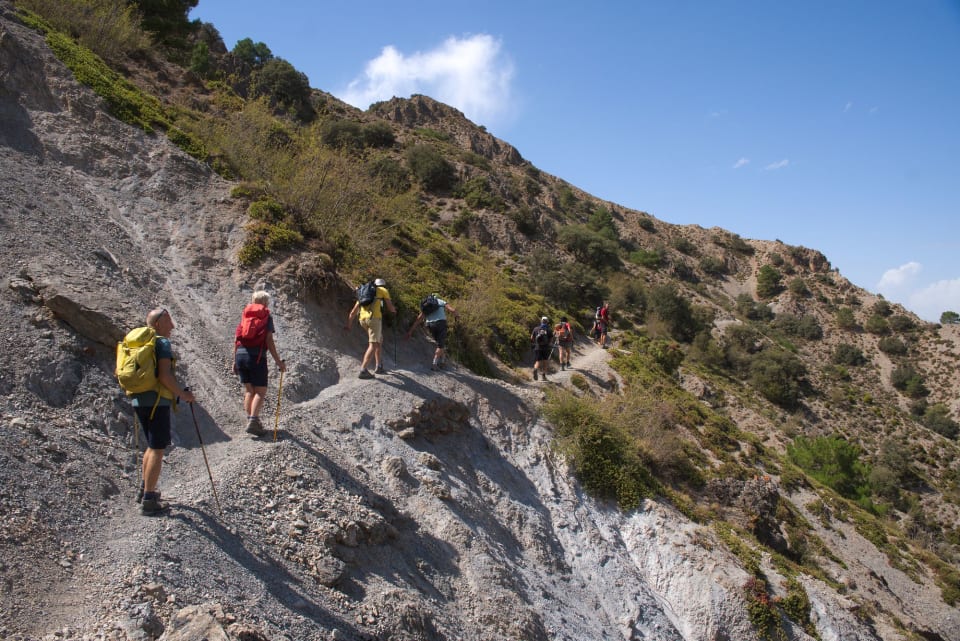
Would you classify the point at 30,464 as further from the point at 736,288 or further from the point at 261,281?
the point at 736,288

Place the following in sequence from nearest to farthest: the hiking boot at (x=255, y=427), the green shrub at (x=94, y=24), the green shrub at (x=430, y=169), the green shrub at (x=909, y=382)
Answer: the hiking boot at (x=255, y=427) → the green shrub at (x=94, y=24) → the green shrub at (x=430, y=169) → the green shrub at (x=909, y=382)

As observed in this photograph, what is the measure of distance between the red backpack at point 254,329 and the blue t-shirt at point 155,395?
5.73 feet

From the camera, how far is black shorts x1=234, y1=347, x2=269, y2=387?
7.10 m

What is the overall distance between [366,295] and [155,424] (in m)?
5.04

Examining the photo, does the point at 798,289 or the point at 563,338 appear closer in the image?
the point at 563,338

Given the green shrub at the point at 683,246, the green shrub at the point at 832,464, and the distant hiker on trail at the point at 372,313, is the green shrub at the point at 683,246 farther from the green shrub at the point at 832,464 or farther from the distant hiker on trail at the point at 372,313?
the distant hiker on trail at the point at 372,313

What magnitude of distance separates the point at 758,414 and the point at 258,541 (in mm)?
32707

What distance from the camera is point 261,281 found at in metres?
10.9

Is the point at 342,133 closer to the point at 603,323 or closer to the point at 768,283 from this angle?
the point at 603,323

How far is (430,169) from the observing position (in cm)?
3756

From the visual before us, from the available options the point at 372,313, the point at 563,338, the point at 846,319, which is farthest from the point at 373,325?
the point at 846,319

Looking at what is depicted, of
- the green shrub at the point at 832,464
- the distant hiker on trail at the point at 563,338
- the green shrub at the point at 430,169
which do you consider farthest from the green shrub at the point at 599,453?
the green shrub at the point at 430,169

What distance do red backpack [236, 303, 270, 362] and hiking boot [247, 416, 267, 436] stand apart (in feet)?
2.49

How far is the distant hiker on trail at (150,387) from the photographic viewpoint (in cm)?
516
